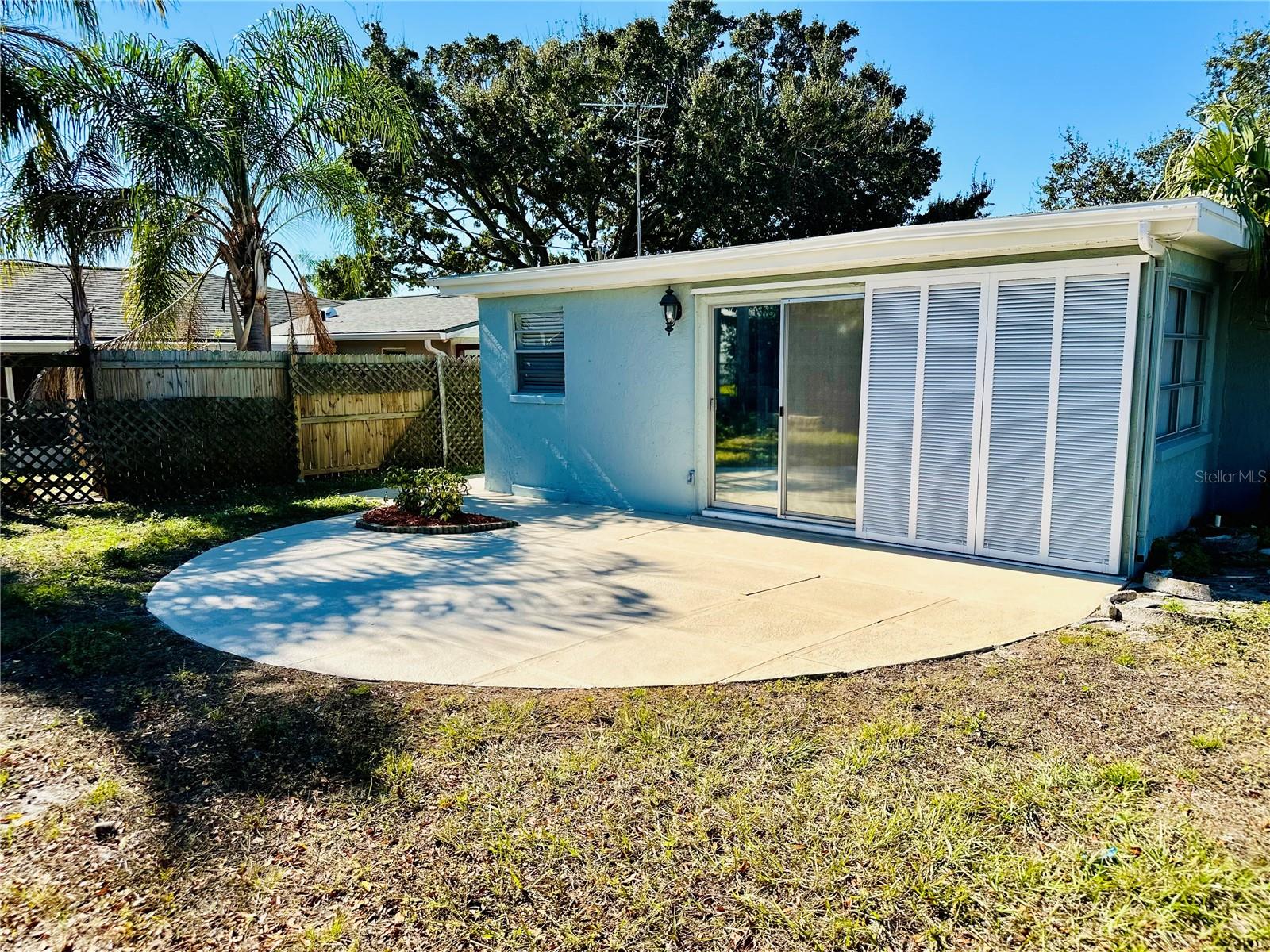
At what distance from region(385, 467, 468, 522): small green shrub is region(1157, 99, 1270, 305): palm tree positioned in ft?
24.7

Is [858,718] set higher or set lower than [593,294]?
lower

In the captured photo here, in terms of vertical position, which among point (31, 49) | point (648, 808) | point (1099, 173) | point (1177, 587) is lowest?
point (648, 808)

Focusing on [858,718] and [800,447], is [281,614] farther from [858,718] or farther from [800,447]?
[800,447]

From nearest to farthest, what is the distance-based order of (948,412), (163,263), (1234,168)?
(948,412) → (1234,168) → (163,263)

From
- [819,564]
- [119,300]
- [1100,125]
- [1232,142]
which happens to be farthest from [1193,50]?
[119,300]

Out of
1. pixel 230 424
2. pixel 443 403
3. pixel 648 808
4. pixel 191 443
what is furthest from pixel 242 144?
pixel 648 808

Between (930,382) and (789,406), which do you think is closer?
(930,382)

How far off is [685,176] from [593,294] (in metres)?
12.9

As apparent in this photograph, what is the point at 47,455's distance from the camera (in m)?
9.82

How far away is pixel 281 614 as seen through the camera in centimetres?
597

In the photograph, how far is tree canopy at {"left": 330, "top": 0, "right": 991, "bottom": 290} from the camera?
70.0 feet

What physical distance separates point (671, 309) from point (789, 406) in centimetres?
170

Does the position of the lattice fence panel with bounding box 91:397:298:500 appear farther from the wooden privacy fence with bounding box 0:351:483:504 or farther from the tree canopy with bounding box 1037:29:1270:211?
the tree canopy with bounding box 1037:29:1270:211

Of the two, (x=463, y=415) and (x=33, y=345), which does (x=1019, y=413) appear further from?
(x=33, y=345)
